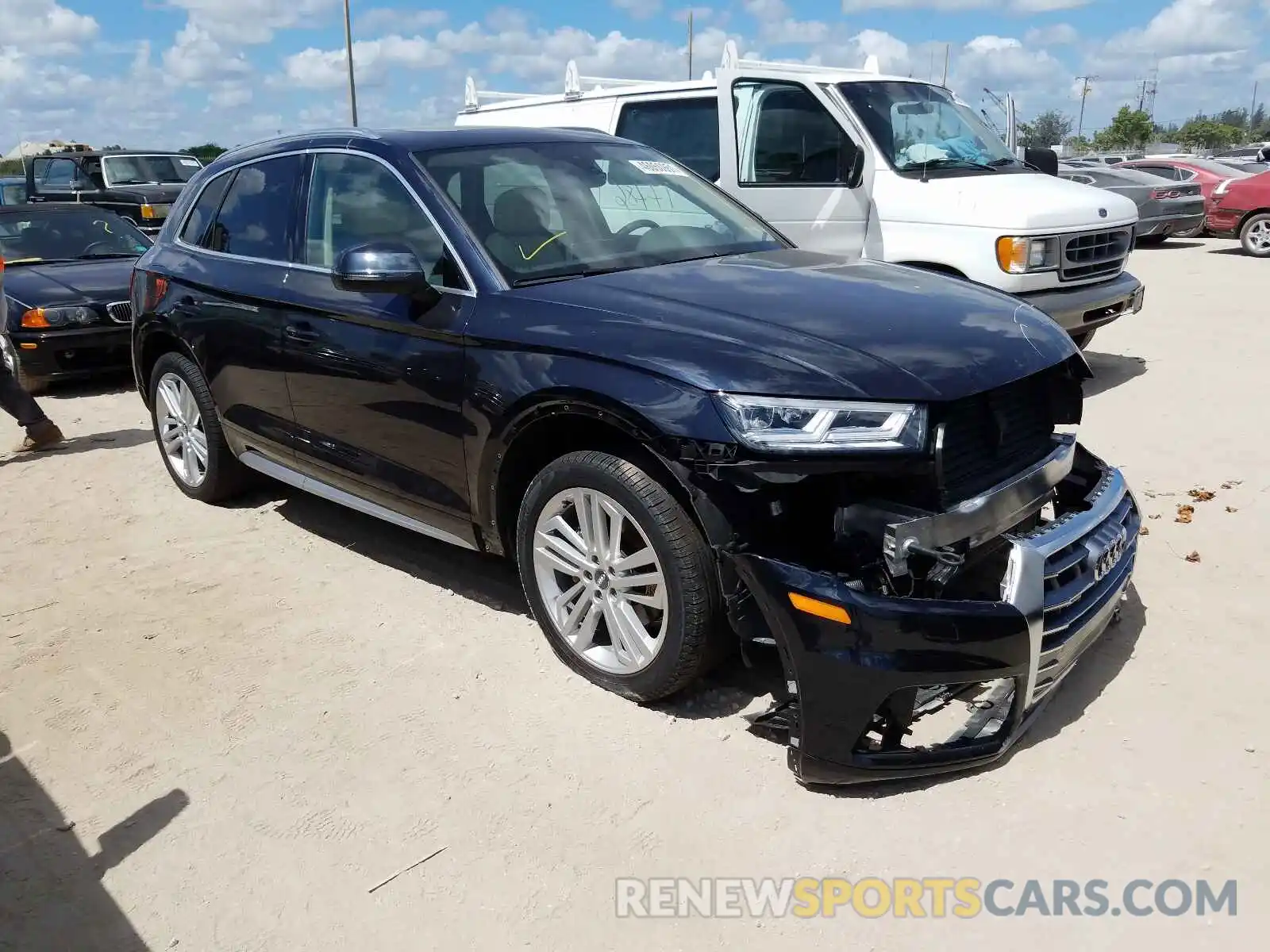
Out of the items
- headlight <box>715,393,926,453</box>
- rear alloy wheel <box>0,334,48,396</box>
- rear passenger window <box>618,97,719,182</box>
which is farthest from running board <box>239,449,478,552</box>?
rear alloy wheel <box>0,334,48,396</box>

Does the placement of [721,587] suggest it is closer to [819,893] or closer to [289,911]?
[819,893]

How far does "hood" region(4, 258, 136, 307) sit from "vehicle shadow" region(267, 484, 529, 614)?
3.96m

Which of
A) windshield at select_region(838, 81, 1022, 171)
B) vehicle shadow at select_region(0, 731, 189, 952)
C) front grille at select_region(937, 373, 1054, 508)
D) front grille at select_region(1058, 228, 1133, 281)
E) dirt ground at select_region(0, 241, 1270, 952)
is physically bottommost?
vehicle shadow at select_region(0, 731, 189, 952)

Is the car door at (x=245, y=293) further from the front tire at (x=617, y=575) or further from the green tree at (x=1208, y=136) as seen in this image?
the green tree at (x=1208, y=136)

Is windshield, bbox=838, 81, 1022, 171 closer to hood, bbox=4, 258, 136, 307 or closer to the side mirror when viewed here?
the side mirror

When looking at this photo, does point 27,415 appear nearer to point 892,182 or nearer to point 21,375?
point 21,375

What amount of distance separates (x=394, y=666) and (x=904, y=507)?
79.3 inches

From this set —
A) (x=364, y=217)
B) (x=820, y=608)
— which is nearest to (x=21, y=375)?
(x=364, y=217)

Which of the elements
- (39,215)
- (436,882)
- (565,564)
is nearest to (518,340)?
(565,564)

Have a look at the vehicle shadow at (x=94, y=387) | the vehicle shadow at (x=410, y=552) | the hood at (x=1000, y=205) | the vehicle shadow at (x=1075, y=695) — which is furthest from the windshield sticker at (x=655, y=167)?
the vehicle shadow at (x=94, y=387)

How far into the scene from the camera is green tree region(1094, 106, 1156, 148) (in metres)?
68.9

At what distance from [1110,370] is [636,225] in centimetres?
518

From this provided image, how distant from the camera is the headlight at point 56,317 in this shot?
846 cm

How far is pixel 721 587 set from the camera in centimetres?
302
